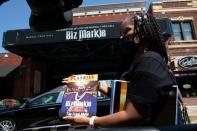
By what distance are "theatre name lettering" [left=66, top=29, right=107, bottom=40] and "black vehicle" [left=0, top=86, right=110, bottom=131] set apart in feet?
29.5

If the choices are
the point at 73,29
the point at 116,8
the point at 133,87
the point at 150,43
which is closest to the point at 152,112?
the point at 133,87

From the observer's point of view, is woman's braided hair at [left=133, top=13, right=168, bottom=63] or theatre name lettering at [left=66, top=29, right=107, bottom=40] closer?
woman's braided hair at [left=133, top=13, right=168, bottom=63]

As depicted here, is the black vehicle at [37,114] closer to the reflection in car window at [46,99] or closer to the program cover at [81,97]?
the reflection in car window at [46,99]

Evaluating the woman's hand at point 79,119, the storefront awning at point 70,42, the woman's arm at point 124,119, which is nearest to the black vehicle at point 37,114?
the woman's hand at point 79,119

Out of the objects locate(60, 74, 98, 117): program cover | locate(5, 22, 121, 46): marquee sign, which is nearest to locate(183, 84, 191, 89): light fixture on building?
locate(5, 22, 121, 46): marquee sign

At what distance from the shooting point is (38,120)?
10406mm

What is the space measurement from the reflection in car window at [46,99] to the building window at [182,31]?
1412 centimetres

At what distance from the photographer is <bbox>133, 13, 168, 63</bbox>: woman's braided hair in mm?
2561

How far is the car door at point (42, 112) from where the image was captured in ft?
33.4

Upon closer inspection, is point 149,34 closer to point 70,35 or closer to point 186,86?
point 70,35

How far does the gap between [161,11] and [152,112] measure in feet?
73.3

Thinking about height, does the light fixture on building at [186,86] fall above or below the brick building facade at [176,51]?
below

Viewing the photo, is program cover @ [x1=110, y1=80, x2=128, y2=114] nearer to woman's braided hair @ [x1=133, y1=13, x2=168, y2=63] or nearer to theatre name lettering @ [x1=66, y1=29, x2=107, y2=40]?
woman's braided hair @ [x1=133, y1=13, x2=168, y2=63]

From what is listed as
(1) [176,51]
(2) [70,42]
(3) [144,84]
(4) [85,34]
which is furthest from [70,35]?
(3) [144,84]
